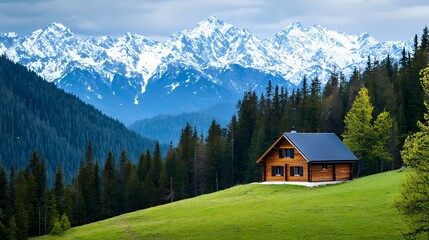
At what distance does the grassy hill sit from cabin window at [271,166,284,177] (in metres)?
10.3

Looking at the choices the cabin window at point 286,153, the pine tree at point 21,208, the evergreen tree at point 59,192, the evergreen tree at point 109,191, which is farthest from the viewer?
the evergreen tree at point 109,191

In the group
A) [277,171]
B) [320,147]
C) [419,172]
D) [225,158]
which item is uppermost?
[320,147]

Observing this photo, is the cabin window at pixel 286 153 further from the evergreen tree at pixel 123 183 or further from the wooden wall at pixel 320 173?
the evergreen tree at pixel 123 183

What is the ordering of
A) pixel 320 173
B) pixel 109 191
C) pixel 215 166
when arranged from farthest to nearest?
pixel 215 166 → pixel 109 191 → pixel 320 173

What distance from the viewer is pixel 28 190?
113125 mm

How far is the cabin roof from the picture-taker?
283 feet

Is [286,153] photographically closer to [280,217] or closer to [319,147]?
→ [319,147]

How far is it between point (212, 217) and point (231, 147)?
8719cm

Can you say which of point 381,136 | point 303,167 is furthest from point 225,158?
point 303,167

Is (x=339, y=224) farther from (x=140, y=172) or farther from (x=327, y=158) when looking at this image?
(x=140, y=172)

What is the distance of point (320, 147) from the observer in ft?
294

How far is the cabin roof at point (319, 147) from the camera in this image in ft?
283

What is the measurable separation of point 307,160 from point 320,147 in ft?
20.5

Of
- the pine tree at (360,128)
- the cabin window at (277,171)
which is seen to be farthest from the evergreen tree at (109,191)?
the pine tree at (360,128)
